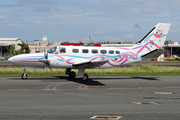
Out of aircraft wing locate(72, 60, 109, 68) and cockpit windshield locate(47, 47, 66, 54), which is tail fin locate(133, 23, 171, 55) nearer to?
aircraft wing locate(72, 60, 109, 68)

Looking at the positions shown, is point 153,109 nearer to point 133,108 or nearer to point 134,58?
point 133,108

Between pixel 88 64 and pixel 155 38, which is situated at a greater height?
pixel 155 38

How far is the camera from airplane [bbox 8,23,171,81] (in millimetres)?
20969

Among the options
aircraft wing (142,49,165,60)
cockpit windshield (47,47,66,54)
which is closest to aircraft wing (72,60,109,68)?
cockpit windshield (47,47,66,54)

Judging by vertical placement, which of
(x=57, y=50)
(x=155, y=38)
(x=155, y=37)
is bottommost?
(x=57, y=50)

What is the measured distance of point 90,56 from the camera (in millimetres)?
22297

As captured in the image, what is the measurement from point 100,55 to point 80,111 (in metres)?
13.8

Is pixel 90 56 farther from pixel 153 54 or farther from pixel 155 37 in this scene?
pixel 155 37

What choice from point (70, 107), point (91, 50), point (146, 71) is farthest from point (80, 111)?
point (146, 71)

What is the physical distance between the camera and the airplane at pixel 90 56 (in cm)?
2097

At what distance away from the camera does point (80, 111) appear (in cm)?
909

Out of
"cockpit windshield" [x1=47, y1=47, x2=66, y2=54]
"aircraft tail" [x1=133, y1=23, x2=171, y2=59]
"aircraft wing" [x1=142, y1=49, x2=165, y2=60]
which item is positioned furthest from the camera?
"aircraft tail" [x1=133, y1=23, x2=171, y2=59]

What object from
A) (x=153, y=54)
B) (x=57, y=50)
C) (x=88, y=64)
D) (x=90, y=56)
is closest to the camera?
(x=88, y=64)

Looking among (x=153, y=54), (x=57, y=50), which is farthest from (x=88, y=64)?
(x=153, y=54)
